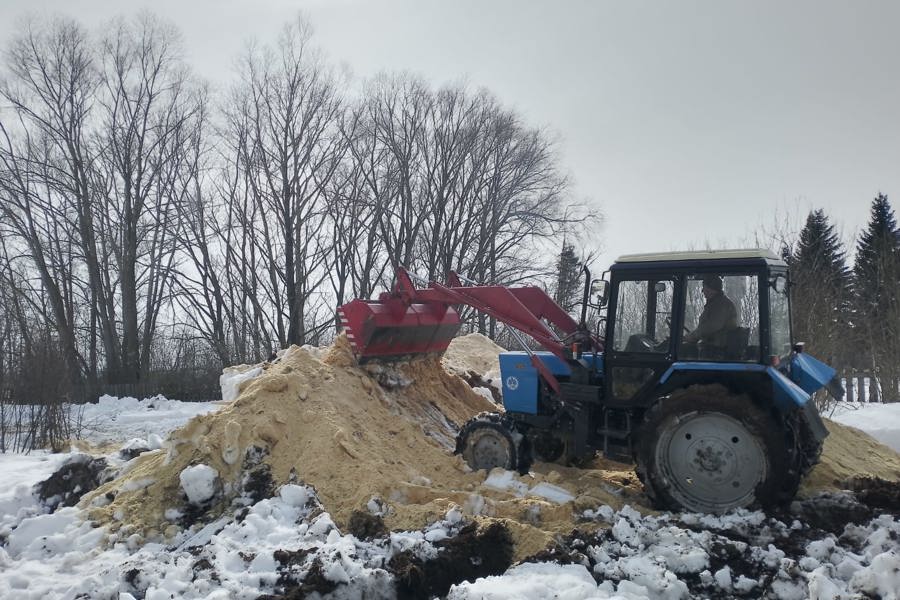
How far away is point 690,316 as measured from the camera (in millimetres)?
6328

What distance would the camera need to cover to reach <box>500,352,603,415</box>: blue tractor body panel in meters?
7.53

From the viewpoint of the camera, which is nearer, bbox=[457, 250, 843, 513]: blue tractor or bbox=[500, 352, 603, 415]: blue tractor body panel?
bbox=[457, 250, 843, 513]: blue tractor

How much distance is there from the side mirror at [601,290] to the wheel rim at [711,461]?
146 cm

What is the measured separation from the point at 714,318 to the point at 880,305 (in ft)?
61.1

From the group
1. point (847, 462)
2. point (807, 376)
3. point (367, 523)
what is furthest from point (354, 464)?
point (847, 462)

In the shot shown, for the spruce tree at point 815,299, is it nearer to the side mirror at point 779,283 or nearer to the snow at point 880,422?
the snow at point 880,422

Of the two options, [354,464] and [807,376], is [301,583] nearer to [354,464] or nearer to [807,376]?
[354,464]

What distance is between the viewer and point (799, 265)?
15047 millimetres

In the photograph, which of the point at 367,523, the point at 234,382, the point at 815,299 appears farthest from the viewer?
the point at 815,299

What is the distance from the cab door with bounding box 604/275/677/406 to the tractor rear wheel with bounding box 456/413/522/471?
135cm

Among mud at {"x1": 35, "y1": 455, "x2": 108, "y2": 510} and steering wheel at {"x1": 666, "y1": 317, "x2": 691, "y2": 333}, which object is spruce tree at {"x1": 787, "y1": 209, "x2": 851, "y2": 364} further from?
mud at {"x1": 35, "y1": 455, "x2": 108, "y2": 510}

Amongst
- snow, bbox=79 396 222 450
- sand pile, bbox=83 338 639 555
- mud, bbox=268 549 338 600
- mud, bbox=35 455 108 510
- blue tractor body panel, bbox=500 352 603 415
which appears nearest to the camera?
mud, bbox=268 549 338 600

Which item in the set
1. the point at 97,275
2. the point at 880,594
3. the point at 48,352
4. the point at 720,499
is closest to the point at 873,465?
the point at 720,499

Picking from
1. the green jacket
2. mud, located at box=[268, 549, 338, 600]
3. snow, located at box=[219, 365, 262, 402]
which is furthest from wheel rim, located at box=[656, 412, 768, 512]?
snow, located at box=[219, 365, 262, 402]
